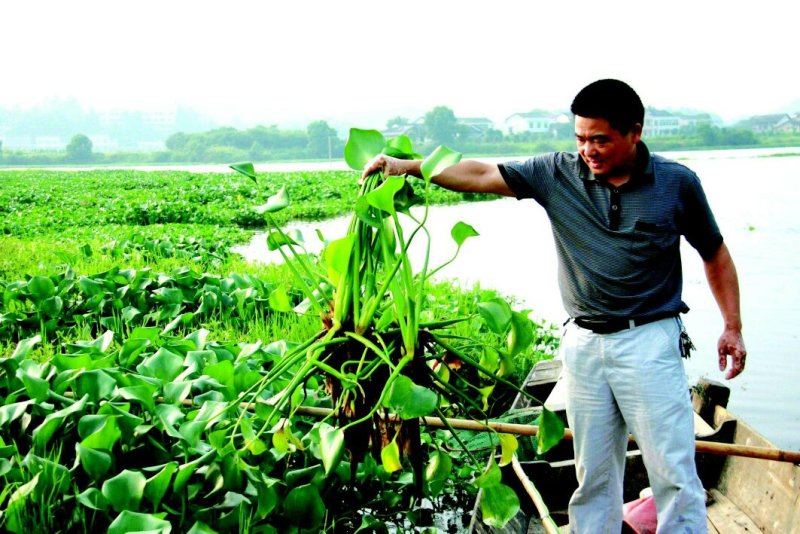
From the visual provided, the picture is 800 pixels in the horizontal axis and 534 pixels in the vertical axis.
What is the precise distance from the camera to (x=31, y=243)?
7555 millimetres

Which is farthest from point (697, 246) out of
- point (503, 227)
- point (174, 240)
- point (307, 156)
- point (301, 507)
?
point (307, 156)

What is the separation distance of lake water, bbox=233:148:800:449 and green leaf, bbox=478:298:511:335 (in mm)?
2214

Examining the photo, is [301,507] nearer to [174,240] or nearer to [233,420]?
[233,420]

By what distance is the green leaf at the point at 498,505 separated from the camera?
1928 millimetres

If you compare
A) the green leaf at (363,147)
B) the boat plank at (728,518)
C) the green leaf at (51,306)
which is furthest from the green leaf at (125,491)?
the green leaf at (51,306)

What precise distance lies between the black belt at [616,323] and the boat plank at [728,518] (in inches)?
30.9

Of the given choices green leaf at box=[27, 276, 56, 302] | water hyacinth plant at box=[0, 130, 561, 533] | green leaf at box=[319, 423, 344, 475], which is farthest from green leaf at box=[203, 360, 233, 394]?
green leaf at box=[27, 276, 56, 302]

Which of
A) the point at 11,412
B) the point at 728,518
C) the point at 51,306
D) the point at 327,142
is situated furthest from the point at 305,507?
the point at 327,142

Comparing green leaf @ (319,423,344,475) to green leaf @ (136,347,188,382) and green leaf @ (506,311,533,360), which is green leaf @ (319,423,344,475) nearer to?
green leaf @ (506,311,533,360)

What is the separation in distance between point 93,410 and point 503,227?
368 inches

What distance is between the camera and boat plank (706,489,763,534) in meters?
2.33

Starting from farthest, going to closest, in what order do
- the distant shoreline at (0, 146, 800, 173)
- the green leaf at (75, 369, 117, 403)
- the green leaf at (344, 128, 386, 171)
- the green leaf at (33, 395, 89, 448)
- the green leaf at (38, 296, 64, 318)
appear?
the distant shoreline at (0, 146, 800, 173), the green leaf at (38, 296, 64, 318), the green leaf at (75, 369, 117, 403), the green leaf at (33, 395, 89, 448), the green leaf at (344, 128, 386, 171)

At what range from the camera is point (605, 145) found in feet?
6.16

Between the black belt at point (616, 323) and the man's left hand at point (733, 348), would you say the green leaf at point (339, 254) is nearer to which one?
the black belt at point (616, 323)
